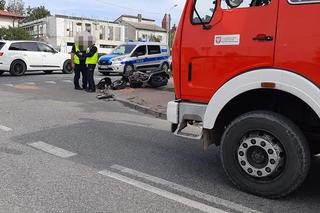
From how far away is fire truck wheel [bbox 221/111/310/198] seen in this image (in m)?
4.08

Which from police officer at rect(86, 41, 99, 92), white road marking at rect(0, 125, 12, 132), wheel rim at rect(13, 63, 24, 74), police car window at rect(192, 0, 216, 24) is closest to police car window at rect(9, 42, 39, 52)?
wheel rim at rect(13, 63, 24, 74)

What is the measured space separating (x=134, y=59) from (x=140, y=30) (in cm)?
6692

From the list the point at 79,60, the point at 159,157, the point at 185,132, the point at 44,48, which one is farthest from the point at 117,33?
the point at 185,132

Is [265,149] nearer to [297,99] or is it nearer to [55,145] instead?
[297,99]

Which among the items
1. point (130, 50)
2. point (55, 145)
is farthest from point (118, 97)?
point (130, 50)

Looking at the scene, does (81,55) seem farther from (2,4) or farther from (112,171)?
(2,4)

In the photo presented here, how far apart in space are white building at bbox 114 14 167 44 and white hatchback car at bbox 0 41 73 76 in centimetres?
6077

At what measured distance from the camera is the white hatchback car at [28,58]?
732 inches

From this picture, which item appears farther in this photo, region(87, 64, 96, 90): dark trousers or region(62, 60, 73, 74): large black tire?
region(62, 60, 73, 74): large black tire

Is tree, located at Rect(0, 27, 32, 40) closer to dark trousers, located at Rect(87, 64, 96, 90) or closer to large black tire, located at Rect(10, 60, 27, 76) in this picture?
large black tire, located at Rect(10, 60, 27, 76)

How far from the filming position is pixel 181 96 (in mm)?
4922

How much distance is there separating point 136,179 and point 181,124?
85 cm

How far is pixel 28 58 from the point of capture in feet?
63.0

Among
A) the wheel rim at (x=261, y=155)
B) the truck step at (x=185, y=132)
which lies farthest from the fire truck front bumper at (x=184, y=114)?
the wheel rim at (x=261, y=155)
